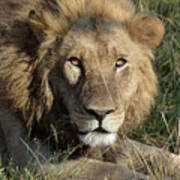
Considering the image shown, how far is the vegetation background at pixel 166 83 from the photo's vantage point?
16.6 feet

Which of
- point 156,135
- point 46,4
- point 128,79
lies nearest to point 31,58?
point 46,4

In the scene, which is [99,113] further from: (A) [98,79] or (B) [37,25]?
(B) [37,25]

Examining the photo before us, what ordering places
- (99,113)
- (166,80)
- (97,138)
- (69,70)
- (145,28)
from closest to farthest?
(99,113) → (97,138) → (69,70) → (145,28) → (166,80)

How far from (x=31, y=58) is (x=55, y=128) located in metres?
0.61

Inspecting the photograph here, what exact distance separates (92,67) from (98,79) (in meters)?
0.12

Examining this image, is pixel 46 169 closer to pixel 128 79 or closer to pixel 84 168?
pixel 84 168

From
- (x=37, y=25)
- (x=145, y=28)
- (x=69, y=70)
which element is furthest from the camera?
(x=145, y=28)

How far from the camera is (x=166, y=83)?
584 cm

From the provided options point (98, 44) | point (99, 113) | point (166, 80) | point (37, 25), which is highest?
point (37, 25)

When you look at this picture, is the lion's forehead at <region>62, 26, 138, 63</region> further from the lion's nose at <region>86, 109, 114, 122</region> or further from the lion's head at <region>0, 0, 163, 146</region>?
the lion's nose at <region>86, 109, 114, 122</region>

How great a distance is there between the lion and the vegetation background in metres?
0.73

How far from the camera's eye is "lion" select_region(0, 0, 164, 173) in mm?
3822

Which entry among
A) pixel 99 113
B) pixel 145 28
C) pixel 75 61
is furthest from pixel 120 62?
pixel 99 113

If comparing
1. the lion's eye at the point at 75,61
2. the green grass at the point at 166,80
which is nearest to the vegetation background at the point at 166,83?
the green grass at the point at 166,80
